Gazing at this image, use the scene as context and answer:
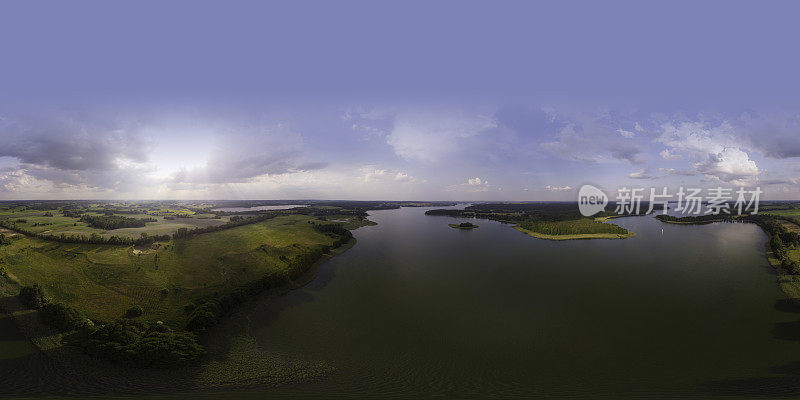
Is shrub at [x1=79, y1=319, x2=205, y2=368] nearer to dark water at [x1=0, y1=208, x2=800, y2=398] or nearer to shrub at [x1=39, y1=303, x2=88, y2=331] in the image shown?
shrub at [x1=39, y1=303, x2=88, y2=331]

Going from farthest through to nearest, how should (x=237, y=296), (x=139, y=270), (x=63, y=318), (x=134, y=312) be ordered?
(x=139, y=270) → (x=237, y=296) → (x=134, y=312) → (x=63, y=318)

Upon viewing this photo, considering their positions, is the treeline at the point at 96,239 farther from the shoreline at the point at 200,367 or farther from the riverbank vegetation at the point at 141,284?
the shoreline at the point at 200,367

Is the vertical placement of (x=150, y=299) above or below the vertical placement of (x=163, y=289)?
below

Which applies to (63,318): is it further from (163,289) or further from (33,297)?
(163,289)

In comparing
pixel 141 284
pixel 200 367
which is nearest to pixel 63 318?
pixel 141 284

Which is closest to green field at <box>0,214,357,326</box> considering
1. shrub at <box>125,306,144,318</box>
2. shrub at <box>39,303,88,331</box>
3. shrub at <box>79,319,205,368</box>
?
shrub at <box>125,306,144,318</box>

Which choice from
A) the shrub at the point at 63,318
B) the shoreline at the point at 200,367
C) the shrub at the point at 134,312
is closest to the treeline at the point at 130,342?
the shrub at the point at 63,318

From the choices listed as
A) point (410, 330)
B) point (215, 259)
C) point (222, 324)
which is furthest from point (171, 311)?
point (410, 330)

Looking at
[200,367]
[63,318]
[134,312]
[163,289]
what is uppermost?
[63,318]
